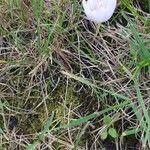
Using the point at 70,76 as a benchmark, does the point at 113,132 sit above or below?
below

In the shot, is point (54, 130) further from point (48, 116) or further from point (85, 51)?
point (85, 51)

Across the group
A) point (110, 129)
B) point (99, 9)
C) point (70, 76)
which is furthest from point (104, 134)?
point (99, 9)

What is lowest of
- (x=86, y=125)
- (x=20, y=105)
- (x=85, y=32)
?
(x=86, y=125)

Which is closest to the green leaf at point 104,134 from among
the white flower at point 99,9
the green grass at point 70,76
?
the green grass at point 70,76

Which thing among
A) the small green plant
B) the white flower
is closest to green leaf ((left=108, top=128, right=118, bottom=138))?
the small green plant

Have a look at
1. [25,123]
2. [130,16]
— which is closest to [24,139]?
[25,123]

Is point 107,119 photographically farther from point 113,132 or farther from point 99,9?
point 99,9

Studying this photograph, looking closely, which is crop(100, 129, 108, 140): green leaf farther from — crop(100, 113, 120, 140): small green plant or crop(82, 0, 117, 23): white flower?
crop(82, 0, 117, 23): white flower

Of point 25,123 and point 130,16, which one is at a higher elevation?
point 130,16

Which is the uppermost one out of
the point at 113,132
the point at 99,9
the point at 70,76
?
the point at 99,9
